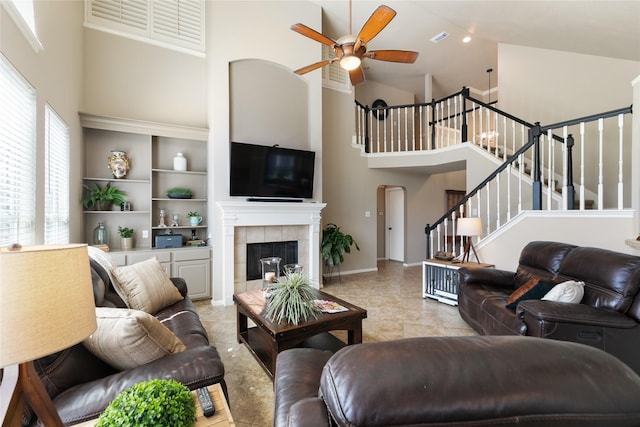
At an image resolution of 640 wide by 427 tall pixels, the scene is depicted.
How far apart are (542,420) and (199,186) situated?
15.1 feet

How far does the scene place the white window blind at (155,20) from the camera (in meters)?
3.79

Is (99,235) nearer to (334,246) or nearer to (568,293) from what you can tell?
(334,246)

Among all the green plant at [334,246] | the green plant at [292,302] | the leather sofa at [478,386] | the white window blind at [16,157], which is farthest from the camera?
the green plant at [334,246]

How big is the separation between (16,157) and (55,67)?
3.87 ft

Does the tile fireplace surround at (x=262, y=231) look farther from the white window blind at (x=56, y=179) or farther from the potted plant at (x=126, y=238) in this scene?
A: the white window blind at (x=56, y=179)

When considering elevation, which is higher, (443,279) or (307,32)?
(307,32)

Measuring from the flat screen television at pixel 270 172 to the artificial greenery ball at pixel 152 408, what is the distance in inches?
131

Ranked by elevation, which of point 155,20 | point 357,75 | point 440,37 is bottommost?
point 357,75

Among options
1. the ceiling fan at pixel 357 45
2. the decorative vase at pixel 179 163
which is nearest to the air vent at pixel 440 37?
the ceiling fan at pixel 357 45

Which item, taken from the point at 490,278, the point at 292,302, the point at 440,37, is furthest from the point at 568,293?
the point at 440,37

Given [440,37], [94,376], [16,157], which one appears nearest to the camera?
[94,376]

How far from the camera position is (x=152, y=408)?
820mm

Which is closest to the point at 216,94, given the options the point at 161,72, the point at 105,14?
the point at 161,72

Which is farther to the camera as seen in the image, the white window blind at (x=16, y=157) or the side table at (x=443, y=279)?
the side table at (x=443, y=279)
